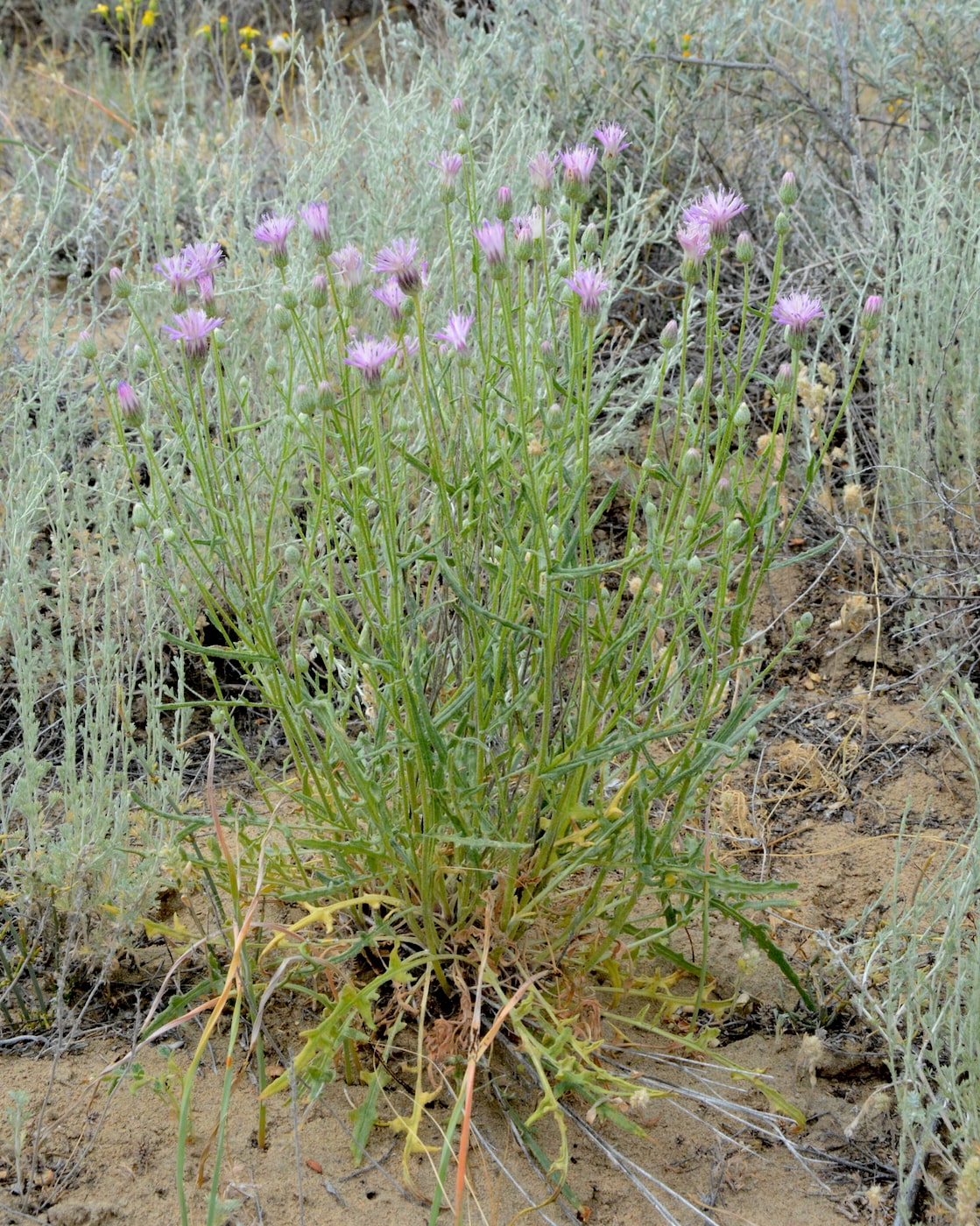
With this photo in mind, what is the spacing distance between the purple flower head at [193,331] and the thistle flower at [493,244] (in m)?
0.38

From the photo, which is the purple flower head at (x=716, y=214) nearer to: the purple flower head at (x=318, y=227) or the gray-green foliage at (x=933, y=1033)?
the purple flower head at (x=318, y=227)

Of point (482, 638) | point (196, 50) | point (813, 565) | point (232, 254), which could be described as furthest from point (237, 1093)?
point (196, 50)

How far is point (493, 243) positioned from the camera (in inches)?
62.9

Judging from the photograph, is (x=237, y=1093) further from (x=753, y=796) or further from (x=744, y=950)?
(x=753, y=796)

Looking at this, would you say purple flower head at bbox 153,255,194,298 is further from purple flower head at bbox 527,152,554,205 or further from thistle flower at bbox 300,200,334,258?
purple flower head at bbox 527,152,554,205

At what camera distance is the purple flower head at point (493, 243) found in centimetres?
159

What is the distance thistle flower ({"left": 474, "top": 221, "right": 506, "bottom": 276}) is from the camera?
5.22 ft

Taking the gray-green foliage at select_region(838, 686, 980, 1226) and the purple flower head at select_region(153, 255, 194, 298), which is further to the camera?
the purple flower head at select_region(153, 255, 194, 298)

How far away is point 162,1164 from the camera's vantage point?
1688 millimetres

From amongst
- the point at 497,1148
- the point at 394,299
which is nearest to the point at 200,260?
the point at 394,299

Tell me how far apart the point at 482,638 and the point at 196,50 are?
678cm

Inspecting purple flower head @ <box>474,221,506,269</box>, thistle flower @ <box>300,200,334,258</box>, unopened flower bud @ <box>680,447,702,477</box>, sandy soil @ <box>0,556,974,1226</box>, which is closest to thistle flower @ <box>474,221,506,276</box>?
purple flower head @ <box>474,221,506,269</box>

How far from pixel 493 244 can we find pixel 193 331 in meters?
0.43

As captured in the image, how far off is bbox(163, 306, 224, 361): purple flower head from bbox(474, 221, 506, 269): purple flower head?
0.38 m
